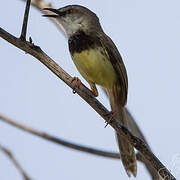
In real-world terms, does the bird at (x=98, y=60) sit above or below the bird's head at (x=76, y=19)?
below

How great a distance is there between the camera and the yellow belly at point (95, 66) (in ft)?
14.6

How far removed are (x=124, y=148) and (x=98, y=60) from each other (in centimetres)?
106

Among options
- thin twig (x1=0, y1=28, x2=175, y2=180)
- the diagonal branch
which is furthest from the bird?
thin twig (x1=0, y1=28, x2=175, y2=180)

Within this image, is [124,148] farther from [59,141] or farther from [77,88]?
[77,88]

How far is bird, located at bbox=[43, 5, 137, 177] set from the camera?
450 cm

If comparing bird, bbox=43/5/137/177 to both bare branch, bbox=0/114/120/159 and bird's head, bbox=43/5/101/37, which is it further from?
bare branch, bbox=0/114/120/159

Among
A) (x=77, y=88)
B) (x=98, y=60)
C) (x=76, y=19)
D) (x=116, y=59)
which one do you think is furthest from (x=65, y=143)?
(x=76, y=19)

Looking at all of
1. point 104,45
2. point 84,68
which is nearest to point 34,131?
point 84,68

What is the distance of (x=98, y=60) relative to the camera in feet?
14.7

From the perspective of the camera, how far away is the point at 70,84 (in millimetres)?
3459

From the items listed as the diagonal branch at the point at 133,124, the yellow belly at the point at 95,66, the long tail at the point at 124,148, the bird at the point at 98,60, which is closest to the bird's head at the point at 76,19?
the bird at the point at 98,60

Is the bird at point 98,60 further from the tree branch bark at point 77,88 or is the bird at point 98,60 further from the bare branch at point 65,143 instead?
the tree branch bark at point 77,88

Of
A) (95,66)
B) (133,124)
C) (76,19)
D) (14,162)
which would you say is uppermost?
(76,19)

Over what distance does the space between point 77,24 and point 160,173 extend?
2344 mm
